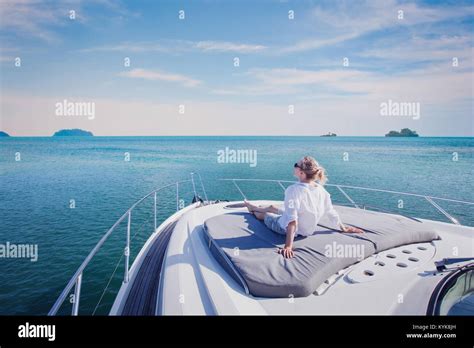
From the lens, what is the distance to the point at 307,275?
160cm

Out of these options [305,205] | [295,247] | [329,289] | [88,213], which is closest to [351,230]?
[305,205]

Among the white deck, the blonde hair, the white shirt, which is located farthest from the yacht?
the blonde hair

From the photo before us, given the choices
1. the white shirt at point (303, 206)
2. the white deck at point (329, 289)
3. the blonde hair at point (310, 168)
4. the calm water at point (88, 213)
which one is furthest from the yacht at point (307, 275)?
the calm water at point (88, 213)

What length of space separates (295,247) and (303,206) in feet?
1.10

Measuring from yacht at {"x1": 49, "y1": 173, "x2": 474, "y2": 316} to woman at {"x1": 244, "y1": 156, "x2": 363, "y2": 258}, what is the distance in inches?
3.9

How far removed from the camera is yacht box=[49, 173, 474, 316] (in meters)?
1.47

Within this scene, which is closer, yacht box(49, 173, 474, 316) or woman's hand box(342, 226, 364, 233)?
yacht box(49, 173, 474, 316)

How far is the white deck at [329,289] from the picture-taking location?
1445 millimetres

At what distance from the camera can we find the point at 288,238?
6.19ft

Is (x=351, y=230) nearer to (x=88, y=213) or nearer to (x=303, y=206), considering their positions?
(x=303, y=206)

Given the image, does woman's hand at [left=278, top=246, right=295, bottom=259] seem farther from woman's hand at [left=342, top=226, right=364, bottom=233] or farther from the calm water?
the calm water
